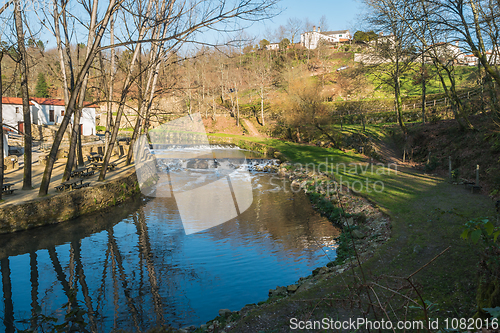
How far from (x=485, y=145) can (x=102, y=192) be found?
20012 mm

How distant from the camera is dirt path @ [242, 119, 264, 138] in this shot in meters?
46.6

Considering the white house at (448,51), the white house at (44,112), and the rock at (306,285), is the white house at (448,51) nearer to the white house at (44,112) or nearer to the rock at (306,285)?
the rock at (306,285)

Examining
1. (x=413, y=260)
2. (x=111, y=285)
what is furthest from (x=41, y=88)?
(x=413, y=260)

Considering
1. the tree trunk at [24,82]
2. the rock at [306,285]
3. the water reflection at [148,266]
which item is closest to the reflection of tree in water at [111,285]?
the water reflection at [148,266]

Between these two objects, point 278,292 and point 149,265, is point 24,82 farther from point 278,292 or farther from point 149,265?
point 278,292

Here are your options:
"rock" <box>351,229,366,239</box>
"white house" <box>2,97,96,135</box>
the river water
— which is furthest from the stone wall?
"white house" <box>2,97,96,135</box>

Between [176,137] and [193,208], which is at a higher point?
[176,137]

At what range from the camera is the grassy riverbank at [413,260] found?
5828 millimetres

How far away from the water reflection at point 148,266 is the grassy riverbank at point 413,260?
1501 millimetres

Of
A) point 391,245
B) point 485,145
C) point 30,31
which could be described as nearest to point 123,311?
point 391,245

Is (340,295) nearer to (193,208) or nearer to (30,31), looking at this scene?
(193,208)

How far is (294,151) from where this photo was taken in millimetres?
31891

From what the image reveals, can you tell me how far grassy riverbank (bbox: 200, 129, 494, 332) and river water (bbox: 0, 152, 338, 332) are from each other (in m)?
1.64

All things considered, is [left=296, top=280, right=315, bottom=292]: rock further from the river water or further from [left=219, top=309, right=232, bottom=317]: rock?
[left=219, top=309, right=232, bottom=317]: rock
